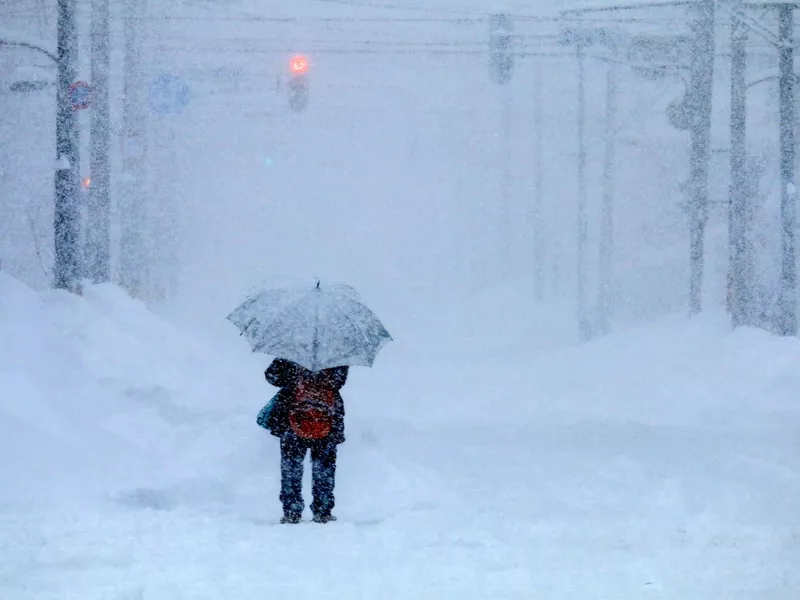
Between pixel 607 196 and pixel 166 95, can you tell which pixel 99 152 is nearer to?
pixel 166 95

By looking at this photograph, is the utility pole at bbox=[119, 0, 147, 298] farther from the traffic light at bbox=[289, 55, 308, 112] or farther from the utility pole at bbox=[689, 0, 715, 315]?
the utility pole at bbox=[689, 0, 715, 315]

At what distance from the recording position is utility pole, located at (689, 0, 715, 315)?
2336 cm

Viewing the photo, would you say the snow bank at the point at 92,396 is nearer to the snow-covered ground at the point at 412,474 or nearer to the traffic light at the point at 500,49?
the snow-covered ground at the point at 412,474

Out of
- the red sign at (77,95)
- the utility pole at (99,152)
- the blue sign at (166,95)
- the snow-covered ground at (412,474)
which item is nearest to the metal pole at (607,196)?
the snow-covered ground at (412,474)

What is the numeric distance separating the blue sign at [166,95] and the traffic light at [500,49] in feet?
20.1

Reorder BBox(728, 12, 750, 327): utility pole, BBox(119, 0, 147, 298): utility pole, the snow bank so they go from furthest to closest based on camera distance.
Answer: BBox(119, 0, 147, 298): utility pole < BBox(728, 12, 750, 327): utility pole < the snow bank

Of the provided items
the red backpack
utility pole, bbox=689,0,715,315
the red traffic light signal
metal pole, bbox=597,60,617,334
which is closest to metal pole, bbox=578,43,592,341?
metal pole, bbox=597,60,617,334

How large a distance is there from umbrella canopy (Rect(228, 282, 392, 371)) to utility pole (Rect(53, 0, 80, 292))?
9573mm

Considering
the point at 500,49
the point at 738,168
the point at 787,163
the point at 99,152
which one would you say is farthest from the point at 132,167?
the point at 787,163

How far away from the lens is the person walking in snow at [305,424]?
8570 millimetres

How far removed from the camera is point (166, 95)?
2189cm

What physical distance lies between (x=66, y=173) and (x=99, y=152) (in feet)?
11.5

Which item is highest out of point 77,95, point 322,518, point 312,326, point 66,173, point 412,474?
point 77,95

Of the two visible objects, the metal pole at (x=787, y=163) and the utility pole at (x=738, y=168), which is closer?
the utility pole at (x=738, y=168)
